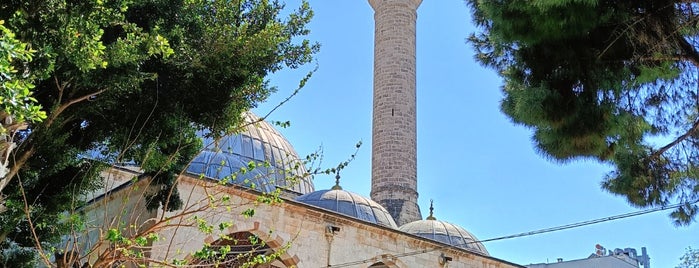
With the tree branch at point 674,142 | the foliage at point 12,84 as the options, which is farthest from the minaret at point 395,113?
the foliage at point 12,84

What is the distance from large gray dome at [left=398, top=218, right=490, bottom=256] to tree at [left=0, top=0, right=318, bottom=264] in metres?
8.33

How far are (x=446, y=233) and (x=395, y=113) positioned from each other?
4.43m

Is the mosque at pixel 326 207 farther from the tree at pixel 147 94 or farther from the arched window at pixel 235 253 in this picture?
the tree at pixel 147 94

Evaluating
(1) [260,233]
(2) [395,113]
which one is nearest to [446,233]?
(2) [395,113]

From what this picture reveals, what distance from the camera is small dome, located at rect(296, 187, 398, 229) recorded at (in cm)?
1373

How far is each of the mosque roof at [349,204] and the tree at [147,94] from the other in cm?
689

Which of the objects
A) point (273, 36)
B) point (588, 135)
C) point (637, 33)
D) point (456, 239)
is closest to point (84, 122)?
point (273, 36)

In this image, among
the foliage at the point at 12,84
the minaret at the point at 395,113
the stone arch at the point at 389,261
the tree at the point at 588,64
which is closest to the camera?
the foliage at the point at 12,84

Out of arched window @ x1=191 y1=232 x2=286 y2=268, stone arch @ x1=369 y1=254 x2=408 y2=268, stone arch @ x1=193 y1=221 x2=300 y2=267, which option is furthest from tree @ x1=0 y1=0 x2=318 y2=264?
stone arch @ x1=369 y1=254 x2=408 y2=268

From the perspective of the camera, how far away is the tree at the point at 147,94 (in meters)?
5.66

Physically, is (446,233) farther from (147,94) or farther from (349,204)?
(147,94)

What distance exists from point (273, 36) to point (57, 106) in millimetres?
1829

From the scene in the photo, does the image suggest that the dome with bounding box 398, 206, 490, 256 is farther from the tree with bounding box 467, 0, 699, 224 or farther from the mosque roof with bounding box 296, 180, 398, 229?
the tree with bounding box 467, 0, 699, 224

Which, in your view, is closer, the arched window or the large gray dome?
the arched window
